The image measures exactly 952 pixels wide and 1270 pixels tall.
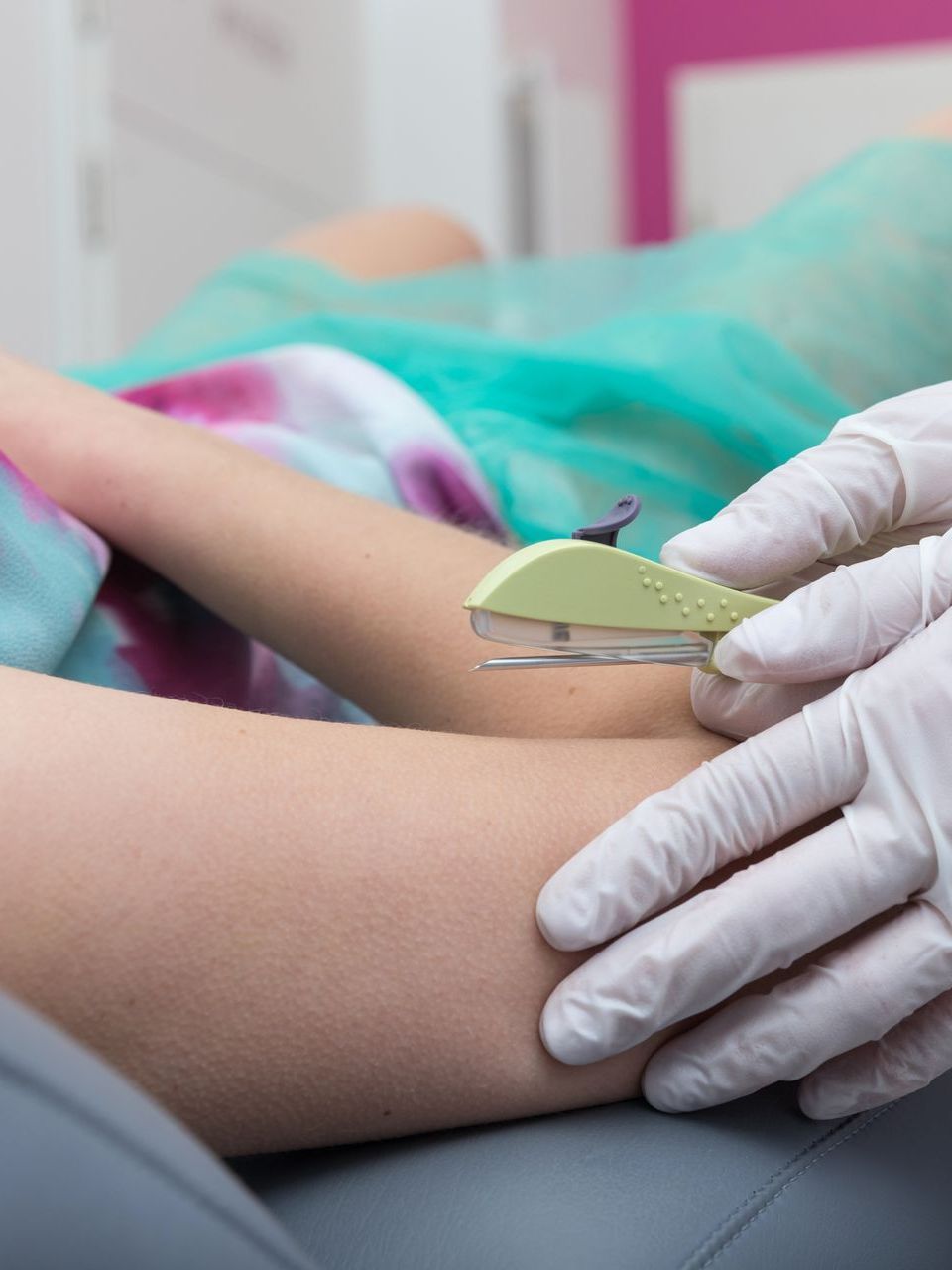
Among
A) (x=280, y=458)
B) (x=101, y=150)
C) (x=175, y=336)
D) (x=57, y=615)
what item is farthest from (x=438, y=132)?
(x=57, y=615)

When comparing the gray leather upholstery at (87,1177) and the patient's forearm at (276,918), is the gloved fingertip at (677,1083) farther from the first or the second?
the gray leather upholstery at (87,1177)

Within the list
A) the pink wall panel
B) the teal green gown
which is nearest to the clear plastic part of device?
the teal green gown

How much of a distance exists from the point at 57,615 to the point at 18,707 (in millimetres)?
189

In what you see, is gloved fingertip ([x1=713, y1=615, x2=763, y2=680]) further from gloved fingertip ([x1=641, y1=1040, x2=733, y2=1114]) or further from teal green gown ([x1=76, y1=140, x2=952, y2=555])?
teal green gown ([x1=76, y1=140, x2=952, y2=555])

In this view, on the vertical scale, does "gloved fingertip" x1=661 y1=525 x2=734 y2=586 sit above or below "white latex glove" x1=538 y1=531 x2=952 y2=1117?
above

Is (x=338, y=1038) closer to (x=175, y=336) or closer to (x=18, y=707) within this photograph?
(x=18, y=707)

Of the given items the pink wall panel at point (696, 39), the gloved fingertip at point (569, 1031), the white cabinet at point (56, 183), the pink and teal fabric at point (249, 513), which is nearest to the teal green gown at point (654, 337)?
the pink and teal fabric at point (249, 513)

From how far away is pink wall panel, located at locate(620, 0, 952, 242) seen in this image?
3.51 metres

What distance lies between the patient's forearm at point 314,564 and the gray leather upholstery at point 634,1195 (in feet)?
0.64

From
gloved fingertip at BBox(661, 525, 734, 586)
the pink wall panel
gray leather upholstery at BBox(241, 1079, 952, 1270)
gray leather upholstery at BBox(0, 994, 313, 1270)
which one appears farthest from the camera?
the pink wall panel

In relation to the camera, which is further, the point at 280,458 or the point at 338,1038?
the point at 280,458

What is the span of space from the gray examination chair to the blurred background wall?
173 centimetres

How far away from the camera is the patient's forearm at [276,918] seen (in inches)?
17.9

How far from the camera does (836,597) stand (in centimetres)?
55
